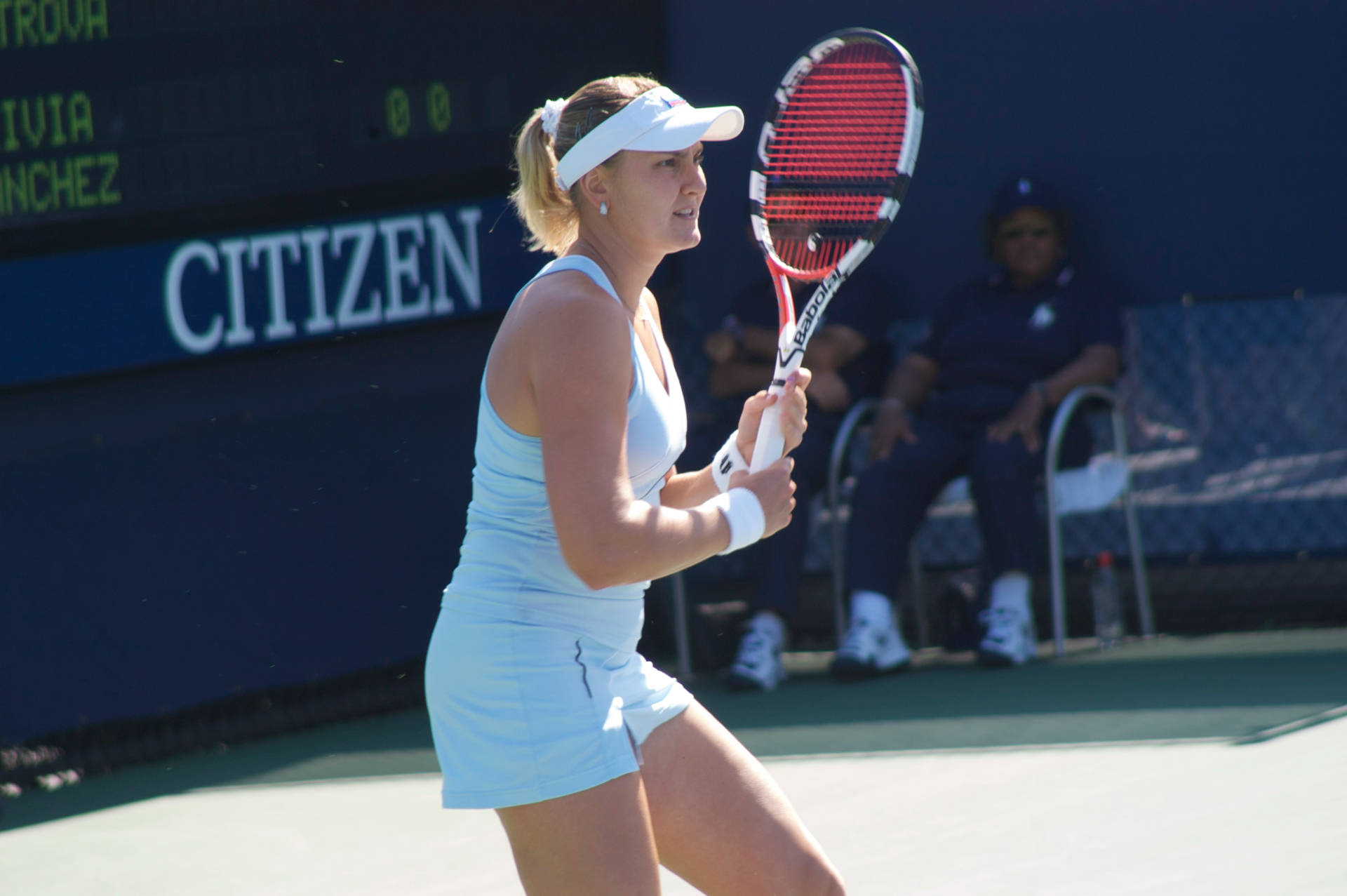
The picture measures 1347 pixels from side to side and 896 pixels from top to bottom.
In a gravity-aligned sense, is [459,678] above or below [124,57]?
below

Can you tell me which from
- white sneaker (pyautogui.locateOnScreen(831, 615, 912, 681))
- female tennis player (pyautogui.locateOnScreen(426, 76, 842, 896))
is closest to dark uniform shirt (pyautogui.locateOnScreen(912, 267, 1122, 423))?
white sneaker (pyautogui.locateOnScreen(831, 615, 912, 681))

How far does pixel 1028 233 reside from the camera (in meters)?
5.75

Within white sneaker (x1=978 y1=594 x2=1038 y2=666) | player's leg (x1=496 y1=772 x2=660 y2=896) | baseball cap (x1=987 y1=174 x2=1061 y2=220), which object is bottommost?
white sneaker (x1=978 y1=594 x2=1038 y2=666)

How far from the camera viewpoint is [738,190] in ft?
20.6

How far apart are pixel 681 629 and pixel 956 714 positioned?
1.06 meters

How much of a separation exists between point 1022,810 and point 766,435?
1751mm

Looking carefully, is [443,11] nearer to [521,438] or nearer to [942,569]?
[942,569]

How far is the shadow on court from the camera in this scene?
15.2 ft

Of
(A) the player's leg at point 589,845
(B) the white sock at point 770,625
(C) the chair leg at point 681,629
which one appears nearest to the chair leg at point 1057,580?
(B) the white sock at point 770,625

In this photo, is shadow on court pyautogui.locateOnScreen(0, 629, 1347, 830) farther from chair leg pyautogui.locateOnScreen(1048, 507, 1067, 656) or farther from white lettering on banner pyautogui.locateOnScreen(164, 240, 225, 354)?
white lettering on banner pyautogui.locateOnScreen(164, 240, 225, 354)

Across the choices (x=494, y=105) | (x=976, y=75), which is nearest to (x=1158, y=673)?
(x=976, y=75)

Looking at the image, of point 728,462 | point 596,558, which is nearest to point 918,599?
point 728,462

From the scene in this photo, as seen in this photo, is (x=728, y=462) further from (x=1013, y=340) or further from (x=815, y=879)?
(x=1013, y=340)

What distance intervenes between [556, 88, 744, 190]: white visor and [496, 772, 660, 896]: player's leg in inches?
30.9
